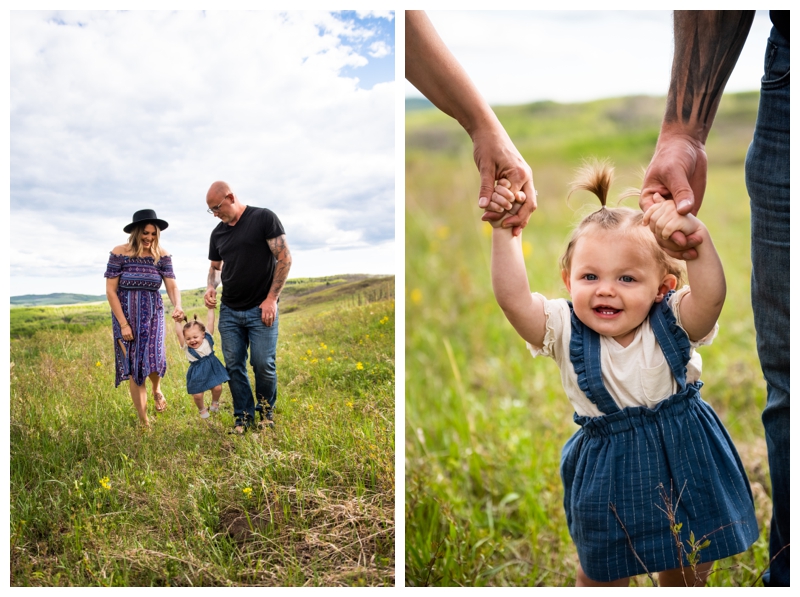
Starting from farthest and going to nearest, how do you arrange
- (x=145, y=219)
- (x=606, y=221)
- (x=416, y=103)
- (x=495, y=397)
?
(x=416, y=103)
(x=495, y=397)
(x=145, y=219)
(x=606, y=221)

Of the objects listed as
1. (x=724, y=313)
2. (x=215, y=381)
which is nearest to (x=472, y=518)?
(x=215, y=381)

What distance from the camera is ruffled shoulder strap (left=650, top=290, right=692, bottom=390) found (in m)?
1.88

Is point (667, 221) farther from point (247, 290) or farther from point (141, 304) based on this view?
point (141, 304)

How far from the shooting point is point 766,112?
2074 millimetres

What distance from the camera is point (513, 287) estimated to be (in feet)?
6.24

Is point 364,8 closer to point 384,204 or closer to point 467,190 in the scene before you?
point 384,204

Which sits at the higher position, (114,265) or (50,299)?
(114,265)

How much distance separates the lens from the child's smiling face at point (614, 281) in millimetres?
1871

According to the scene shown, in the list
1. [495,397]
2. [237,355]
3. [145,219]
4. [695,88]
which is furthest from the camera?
[495,397]

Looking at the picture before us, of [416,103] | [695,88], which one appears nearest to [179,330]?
[695,88]

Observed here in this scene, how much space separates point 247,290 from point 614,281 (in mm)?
1260

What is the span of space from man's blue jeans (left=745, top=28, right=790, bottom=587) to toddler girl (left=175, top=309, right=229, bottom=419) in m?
1.84

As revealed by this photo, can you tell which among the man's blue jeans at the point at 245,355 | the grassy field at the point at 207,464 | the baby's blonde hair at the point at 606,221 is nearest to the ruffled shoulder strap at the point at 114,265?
the grassy field at the point at 207,464
